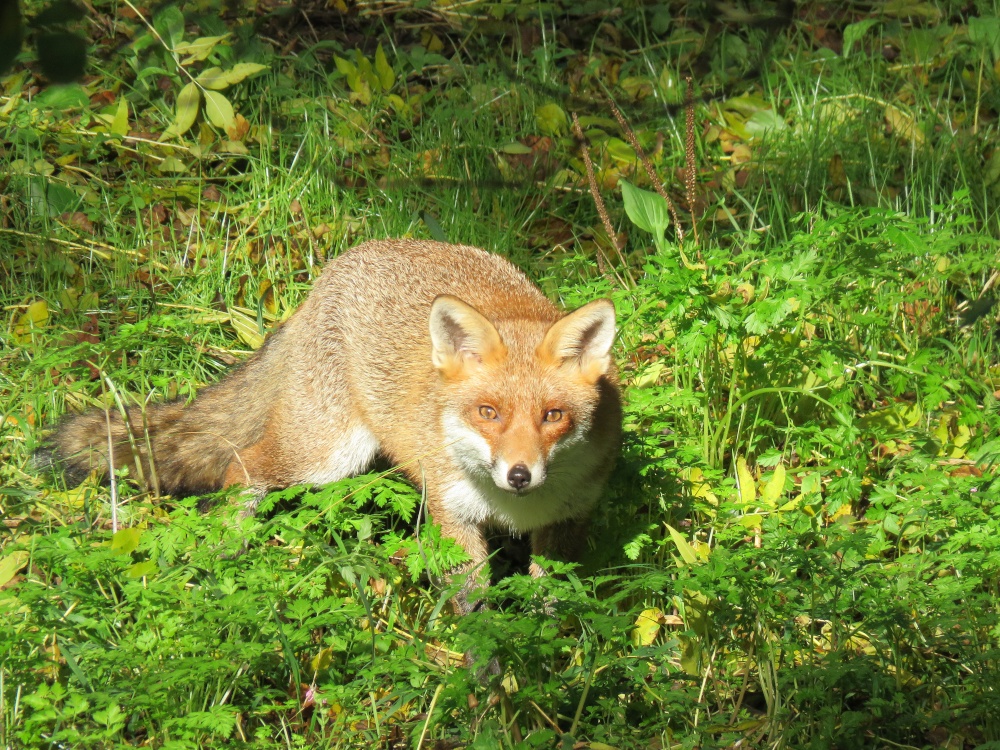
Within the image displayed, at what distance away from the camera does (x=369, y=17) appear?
344 inches

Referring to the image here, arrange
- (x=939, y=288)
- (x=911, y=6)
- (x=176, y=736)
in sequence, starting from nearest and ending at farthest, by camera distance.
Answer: (x=176, y=736) → (x=939, y=288) → (x=911, y=6)

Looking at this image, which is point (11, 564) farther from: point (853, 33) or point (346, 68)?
point (853, 33)

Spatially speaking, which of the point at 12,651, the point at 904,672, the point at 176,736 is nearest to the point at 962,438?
the point at 904,672

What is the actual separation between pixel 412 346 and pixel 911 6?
5.61 metres

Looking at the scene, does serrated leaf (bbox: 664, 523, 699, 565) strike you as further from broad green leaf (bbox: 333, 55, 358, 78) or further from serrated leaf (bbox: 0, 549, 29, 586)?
broad green leaf (bbox: 333, 55, 358, 78)

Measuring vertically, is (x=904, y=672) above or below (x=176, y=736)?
below

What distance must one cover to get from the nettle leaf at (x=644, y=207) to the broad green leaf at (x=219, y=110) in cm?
295

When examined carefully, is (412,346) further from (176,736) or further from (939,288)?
(939,288)

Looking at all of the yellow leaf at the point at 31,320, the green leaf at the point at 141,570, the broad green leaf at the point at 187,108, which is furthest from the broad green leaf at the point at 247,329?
the green leaf at the point at 141,570

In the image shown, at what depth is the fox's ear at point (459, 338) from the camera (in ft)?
14.0

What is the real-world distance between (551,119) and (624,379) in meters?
2.58

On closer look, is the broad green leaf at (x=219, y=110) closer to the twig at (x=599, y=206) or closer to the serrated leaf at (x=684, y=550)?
the twig at (x=599, y=206)

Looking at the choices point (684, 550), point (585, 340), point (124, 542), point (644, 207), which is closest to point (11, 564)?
point (124, 542)

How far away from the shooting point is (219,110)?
689 centimetres
